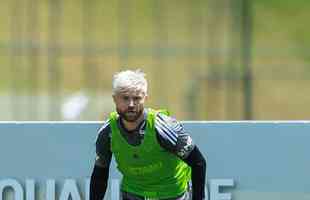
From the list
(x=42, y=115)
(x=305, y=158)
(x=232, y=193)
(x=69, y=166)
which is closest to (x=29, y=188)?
(x=69, y=166)

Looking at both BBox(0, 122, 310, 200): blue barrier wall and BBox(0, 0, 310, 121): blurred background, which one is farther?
BBox(0, 0, 310, 121): blurred background

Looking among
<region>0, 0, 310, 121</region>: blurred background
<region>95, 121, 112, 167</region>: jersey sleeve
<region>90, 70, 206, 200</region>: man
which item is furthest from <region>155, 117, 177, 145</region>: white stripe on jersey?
<region>0, 0, 310, 121</region>: blurred background

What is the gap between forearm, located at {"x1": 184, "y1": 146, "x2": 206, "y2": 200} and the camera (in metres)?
4.95

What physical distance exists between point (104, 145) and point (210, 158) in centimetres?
145

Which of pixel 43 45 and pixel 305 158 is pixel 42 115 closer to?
pixel 43 45

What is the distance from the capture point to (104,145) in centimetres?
505

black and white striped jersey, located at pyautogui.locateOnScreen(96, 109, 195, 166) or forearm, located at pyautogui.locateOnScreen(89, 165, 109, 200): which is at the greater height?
black and white striped jersey, located at pyautogui.locateOnScreen(96, 109, 195, 166)

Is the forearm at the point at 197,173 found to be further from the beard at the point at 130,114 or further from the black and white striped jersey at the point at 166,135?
the beard at the point at 130,114

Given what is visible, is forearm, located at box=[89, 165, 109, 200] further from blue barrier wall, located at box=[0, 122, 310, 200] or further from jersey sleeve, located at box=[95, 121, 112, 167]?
blue barrier wall, located at box=[0, 122, 310, 200]

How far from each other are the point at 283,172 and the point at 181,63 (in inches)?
297

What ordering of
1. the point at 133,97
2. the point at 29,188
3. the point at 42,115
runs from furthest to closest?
the point at 42,115, the point at 29,188, the point at 133,97

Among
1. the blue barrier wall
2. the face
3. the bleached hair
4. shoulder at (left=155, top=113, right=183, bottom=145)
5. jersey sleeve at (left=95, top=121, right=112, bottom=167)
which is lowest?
the blue barrier wall

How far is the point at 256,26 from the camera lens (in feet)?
46.0

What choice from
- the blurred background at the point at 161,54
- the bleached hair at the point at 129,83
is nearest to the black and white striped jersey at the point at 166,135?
the bleached hair at the point at 129,83
